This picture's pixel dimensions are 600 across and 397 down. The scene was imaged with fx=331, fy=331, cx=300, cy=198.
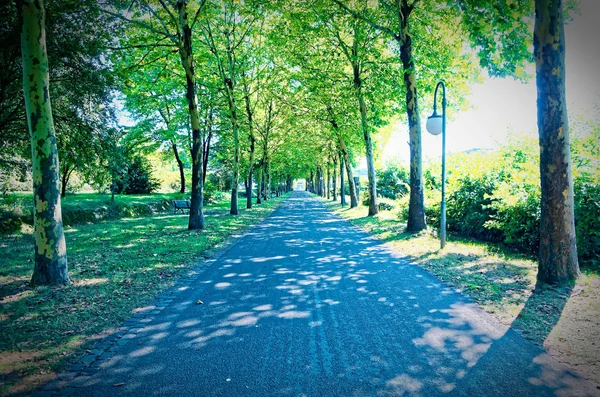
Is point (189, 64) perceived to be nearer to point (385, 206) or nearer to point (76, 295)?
point (76, 295)

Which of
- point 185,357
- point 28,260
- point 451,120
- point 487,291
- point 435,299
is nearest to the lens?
point 185,357

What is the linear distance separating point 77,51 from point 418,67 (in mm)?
13323

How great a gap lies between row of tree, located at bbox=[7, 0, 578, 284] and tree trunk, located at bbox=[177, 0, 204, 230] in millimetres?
46

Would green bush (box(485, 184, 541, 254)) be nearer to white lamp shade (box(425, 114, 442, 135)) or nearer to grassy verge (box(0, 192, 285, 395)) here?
white lamp shade (box(425, 114, 442, 135))

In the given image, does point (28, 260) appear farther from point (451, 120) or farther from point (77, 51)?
point (451, 120)

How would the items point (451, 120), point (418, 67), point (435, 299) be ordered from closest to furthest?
point (435, 299) → point (418, 67) → point (451, 120)

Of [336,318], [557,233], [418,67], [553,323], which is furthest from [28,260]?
[418,67]

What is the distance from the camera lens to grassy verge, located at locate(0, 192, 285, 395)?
367 centimetres

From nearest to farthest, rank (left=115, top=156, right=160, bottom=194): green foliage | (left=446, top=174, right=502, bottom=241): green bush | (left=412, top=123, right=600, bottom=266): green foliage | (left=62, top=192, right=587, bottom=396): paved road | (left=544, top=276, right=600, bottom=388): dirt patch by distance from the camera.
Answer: (left=62, top=192, right=587, bottom=396): paved road < (left=544, top=276, right=600, bottom=388): dirt patch < (left=412, top=123, right=600, bottom=266): green foliage < (left=446, top=174, right=502, bottom=241): green bush < (left=115, top=156, right=160, bottom=194): green foliage

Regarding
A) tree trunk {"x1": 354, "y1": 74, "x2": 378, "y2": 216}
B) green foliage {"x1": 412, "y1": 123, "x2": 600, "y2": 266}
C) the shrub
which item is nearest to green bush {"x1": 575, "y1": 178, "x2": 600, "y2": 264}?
green foliage {"x1": 412, "y1": 123, "x2": 600, "y2": 266}

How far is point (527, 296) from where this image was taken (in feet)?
18.3

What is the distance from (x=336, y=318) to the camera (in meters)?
4.74

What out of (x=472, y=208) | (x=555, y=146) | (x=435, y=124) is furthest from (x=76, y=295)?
(x=472, y=208)

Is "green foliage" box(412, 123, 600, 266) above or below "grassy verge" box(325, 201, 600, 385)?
above
